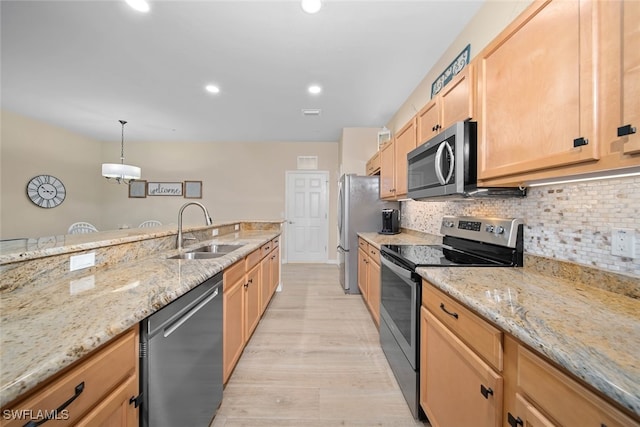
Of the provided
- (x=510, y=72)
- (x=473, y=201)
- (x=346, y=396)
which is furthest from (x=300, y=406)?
(x=510, y=72)

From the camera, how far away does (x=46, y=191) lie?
4539 mm

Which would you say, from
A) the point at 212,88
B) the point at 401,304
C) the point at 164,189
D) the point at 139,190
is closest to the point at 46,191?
the point at 139,190

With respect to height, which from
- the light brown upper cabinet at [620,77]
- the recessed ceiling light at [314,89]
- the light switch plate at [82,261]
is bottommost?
the light switch plate at [82,261]

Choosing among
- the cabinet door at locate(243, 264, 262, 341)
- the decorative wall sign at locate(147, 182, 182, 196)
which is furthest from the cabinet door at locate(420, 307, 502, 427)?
the decorative wall sign at locate(147, 182, 182, 196)

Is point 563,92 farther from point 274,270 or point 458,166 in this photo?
point 274,270

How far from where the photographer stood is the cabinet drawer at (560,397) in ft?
1.64

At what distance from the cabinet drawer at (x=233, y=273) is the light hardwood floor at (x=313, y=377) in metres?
0.72

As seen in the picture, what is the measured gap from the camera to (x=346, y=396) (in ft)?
5.05

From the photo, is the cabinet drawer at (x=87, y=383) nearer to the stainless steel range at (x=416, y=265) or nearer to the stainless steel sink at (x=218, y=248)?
the stainless steel range at (x=416, y=265)

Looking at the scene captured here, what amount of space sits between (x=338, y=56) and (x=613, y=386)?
2.82m

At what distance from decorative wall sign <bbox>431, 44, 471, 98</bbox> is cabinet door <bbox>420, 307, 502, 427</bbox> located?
207 centimetres

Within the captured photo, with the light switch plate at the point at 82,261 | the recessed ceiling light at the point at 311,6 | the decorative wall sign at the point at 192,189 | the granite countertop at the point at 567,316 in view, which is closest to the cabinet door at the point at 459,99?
the granite countertop at the point at 567,316

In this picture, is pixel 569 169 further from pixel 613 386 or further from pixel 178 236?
pixel 178 236

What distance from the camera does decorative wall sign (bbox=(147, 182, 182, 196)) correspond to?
562 centimetres
